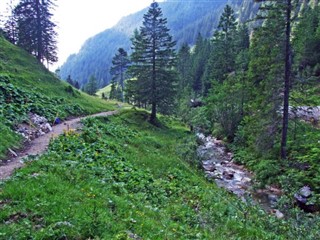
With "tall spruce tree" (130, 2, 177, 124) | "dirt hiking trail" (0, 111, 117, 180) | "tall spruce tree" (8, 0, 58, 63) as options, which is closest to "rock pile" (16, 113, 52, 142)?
"dirt hiking trail" (0, 111, 117, 180)

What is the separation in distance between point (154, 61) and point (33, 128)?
21.3 m

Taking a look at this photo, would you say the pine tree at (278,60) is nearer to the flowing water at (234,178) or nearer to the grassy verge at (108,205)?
the flowing water at (234,178)

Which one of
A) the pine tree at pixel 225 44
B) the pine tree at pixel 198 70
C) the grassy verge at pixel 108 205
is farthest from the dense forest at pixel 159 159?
the pine tree at pixel 198 70

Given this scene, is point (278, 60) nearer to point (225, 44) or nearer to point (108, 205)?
point (108, 205)

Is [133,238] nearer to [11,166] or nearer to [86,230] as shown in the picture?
[86,230]

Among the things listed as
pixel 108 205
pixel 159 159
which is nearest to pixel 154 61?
pixel 159 159

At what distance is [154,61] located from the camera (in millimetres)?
36469

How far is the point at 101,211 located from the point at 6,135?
8951 millimetres

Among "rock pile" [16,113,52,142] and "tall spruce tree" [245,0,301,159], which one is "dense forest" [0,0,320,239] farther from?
"rock pile" [16,113,52,142]

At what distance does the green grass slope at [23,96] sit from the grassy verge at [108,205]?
322cm

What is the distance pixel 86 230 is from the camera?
6836 mm

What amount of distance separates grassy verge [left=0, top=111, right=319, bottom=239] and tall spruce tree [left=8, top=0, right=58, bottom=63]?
109 ft

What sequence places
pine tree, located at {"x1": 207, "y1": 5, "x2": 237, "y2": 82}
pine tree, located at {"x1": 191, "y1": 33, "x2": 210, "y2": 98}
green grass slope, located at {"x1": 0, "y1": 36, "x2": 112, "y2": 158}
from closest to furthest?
green grass slope, located at {"x1": 0, "y1": 36, "x2": 112, "y2": 158} → pine tree, located at {"x1": 207, "y1": 5, "x2": 237, "y2": 82} → pine tree, located at {"x1": 191, "y1": 33, "x2": 210, "y2": 98}

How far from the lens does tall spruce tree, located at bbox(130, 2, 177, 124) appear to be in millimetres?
36500
